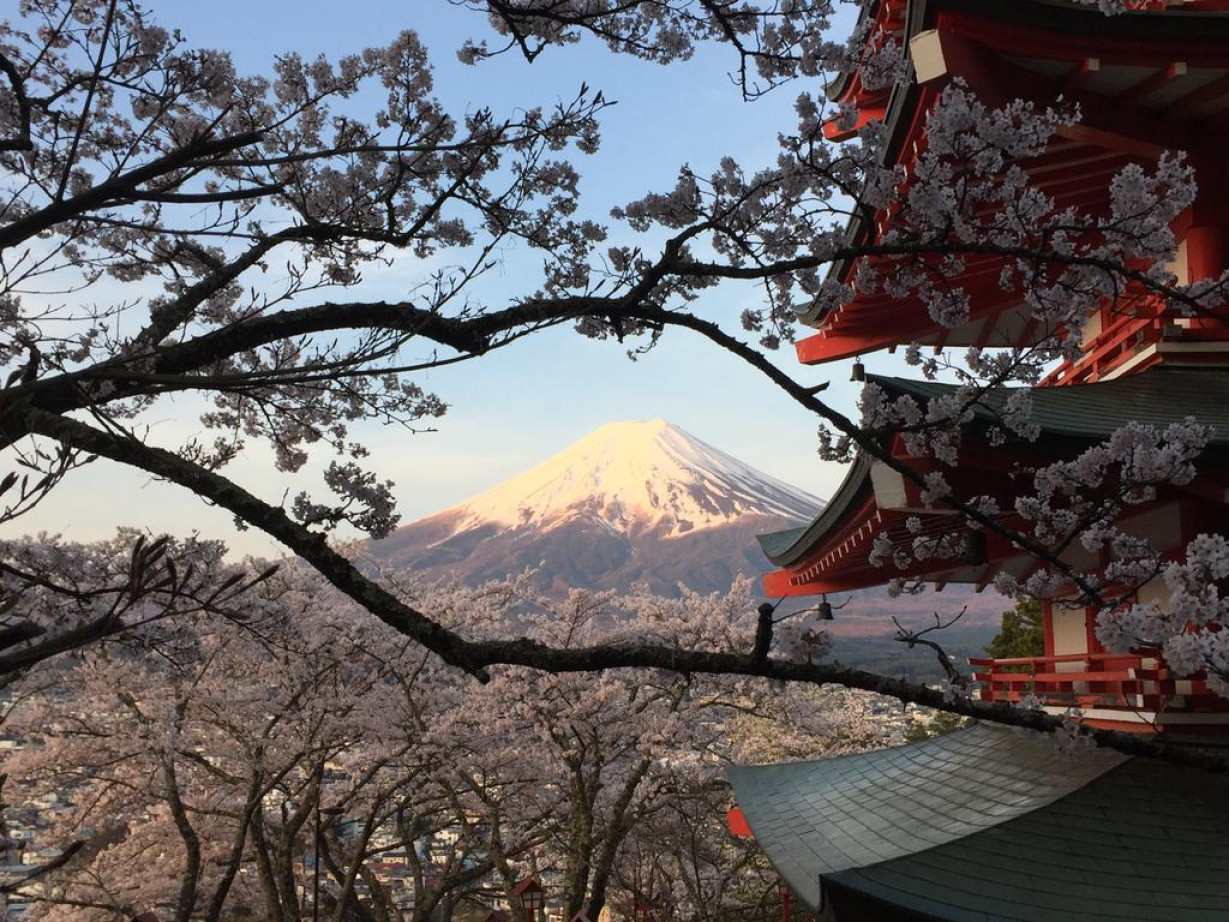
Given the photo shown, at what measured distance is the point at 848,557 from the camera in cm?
759

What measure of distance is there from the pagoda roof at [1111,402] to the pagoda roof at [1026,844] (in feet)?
4.54

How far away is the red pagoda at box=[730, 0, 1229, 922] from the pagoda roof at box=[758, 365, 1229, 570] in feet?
0.04

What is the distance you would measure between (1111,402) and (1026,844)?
7.03ft

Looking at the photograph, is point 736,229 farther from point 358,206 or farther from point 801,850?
point 801,850

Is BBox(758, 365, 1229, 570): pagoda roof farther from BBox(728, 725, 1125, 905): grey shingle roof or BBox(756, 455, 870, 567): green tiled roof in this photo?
BBox(728, 725, 1125, 905): grey shingle roof

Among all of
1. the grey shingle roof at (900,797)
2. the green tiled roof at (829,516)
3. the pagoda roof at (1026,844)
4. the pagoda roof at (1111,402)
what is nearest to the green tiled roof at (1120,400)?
the pagoda roof at (1111,402)

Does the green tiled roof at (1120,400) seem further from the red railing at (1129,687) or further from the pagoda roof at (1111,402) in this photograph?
the red railing at (1129,687)

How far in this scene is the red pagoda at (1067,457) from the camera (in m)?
4.13

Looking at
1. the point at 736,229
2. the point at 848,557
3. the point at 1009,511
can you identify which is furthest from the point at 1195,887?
the point at 848,557

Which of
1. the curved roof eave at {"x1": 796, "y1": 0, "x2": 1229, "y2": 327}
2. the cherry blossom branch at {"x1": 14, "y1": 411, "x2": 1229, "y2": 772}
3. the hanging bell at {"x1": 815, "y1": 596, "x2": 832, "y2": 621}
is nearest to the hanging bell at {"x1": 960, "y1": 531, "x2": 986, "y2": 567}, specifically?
the hanging bell at {"x1": 815, "y1": 596, "x2": 832, "y2": 621}

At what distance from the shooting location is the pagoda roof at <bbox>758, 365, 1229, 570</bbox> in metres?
4.27

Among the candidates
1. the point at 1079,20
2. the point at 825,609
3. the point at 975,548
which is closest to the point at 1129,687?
the point at 975,548

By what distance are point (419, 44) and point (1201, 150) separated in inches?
153

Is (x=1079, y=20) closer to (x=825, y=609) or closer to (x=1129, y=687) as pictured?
(x=825, y=609)
